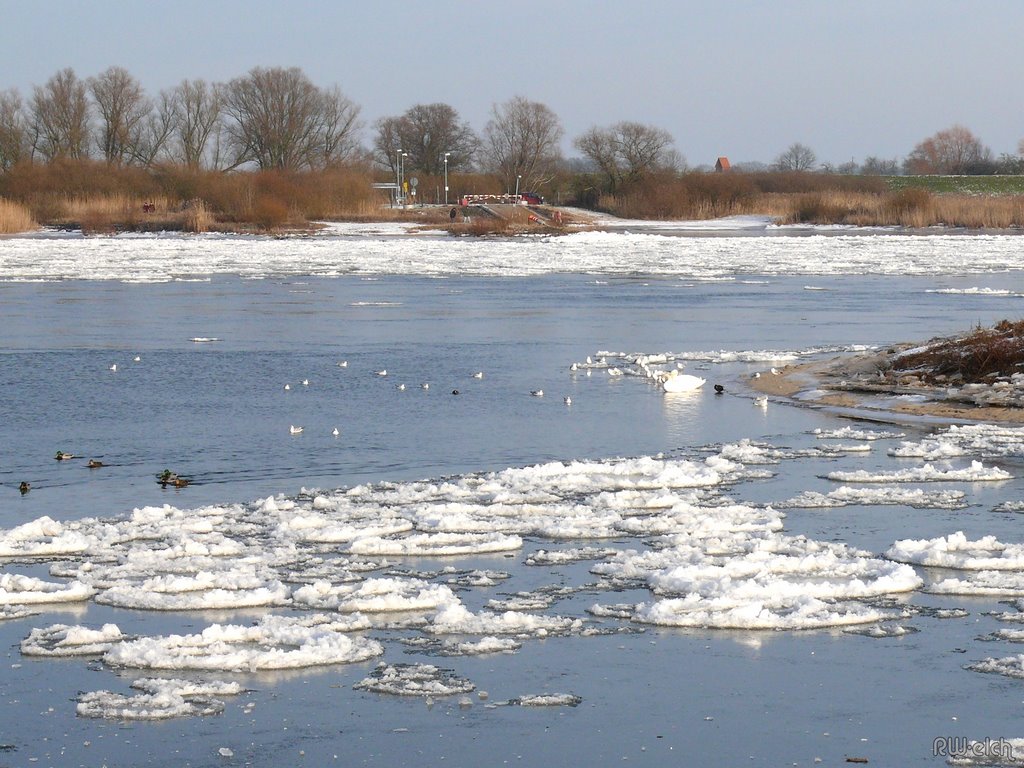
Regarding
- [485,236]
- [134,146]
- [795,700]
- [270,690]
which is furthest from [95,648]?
[134,146]

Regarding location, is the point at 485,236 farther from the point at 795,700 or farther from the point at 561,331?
the point at 795,700

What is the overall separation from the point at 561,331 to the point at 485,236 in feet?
126

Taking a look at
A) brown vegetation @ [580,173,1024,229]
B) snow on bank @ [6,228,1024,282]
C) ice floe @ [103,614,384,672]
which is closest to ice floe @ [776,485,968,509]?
ice floe @ [103,614,384,672]

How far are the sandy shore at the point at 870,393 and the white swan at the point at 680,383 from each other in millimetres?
676

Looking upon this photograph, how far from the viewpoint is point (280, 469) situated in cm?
1055

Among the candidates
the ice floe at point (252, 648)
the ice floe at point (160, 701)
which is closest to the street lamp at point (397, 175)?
the ice floe at point (252, 648)

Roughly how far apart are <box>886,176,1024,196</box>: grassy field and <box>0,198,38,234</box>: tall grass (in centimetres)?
5576

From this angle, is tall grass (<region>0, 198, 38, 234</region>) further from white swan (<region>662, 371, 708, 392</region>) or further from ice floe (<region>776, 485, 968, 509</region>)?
ice floe (<region>776, 485, 968, 509</region>)

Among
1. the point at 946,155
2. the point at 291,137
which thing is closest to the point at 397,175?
the point at 291,137

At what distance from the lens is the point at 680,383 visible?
14.8 m

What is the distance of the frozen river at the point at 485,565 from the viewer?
536 centimetres

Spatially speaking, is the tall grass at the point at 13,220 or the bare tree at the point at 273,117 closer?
the tall grass at the point at 13,220

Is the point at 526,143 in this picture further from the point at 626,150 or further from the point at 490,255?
the point at 490,255

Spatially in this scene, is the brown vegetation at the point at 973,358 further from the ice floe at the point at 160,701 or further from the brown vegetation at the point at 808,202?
the brown vegetation at the point at 808,202
